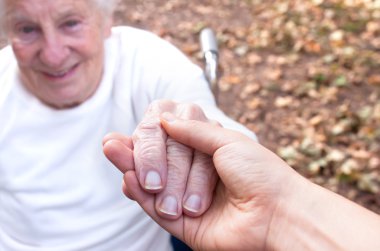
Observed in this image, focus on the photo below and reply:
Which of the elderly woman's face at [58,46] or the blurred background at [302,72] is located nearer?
the elderly woman's face at [58,46]

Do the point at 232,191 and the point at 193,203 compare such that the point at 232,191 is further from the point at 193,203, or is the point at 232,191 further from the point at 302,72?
the point at 302,72

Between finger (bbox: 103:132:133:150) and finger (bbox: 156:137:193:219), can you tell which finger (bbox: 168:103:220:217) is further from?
finger (bbox: 103:132:133:150)

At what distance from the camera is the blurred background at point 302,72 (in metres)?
3.39

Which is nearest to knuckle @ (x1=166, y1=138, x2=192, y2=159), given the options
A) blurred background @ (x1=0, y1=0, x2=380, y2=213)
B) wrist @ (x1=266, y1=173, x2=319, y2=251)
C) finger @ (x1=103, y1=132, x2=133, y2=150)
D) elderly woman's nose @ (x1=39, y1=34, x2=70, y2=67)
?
finger @ (x1=103, y1=132, x2=133, y2=150)

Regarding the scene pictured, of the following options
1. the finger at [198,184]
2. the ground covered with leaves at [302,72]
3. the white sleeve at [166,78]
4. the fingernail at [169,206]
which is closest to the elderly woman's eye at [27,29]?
the white sleeve at [166,78]

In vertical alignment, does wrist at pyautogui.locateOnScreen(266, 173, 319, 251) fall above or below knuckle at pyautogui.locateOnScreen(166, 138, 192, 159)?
below

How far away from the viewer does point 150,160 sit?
144cm

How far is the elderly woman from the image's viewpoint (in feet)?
6.37

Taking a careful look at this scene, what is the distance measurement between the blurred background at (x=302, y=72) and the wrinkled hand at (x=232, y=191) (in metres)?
1.85

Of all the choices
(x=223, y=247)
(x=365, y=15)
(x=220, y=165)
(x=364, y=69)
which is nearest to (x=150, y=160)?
(x=220, y=165)

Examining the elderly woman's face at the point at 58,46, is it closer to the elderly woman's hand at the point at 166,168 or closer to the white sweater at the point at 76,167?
the white sweater at the point at 76,167

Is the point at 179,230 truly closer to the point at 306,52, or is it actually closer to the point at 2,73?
the point at 2,73

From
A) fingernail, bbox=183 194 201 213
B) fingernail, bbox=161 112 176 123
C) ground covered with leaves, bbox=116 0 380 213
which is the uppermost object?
fingernail, bbox=161 112 176 123

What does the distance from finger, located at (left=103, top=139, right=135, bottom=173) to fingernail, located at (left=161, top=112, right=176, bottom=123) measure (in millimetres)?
143
